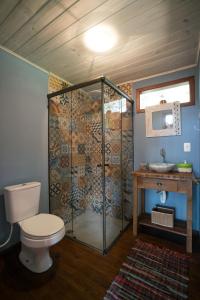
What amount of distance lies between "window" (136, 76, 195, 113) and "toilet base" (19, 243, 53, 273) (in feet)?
7.56

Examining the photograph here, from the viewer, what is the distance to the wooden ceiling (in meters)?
1.24

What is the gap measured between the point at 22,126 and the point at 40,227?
121cm

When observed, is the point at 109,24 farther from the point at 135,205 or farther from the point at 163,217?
the point at 163,217

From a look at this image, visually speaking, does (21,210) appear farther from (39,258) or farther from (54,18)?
(54,18)

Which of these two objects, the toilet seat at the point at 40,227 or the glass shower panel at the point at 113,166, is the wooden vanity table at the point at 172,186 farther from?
the toilet seat at the point at 40,227

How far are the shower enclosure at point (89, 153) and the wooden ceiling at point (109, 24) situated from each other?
0.39 m

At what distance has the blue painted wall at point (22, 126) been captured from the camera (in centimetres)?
176

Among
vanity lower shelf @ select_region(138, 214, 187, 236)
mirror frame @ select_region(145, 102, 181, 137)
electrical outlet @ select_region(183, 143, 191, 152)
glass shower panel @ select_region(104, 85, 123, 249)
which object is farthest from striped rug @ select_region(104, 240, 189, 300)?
mirror frame @ select_region(145, 102, 181, 137)

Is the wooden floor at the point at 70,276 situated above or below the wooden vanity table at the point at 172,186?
below

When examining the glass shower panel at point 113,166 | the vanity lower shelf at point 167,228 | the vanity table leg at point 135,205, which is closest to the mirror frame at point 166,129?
the glass shower panel at point 113,166

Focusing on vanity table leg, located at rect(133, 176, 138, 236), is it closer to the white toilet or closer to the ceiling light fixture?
the white toilet

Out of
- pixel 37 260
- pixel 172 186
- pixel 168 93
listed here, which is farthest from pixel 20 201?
pixel 168 93

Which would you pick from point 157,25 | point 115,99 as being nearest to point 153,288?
point 115,99

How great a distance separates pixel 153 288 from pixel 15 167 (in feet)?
6.12
